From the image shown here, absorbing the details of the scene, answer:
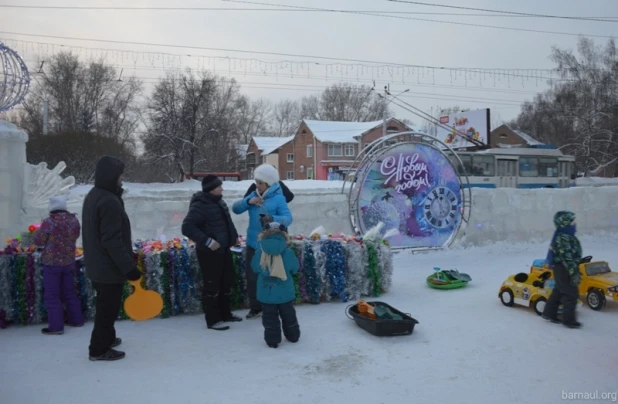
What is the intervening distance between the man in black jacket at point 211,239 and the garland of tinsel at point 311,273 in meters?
1.17

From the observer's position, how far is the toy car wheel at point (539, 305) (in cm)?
586

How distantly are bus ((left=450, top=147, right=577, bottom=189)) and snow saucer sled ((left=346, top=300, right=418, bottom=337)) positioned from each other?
21509mm

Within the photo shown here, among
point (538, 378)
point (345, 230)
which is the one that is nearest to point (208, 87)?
point (345, 230)

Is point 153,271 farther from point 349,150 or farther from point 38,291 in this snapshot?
point 349,150

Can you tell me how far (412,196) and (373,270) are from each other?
3.08 metres

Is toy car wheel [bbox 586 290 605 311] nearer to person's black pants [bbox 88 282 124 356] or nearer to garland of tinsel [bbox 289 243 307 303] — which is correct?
garland of tinsel [bbox 289 243 307 303]

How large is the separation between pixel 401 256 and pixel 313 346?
488 cm

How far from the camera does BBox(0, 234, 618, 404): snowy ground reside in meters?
3.79

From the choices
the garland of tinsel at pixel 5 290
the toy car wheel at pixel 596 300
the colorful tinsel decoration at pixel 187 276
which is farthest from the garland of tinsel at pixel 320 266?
the garland of tinsel at pixel 5 290

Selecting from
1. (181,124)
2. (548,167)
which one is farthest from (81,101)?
(548,167)

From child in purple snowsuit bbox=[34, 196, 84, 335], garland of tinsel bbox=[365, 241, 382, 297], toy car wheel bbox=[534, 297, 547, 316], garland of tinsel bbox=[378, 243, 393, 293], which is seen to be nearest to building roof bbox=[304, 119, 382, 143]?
garland of tinsel bbox=[378, 243, 393, 293]

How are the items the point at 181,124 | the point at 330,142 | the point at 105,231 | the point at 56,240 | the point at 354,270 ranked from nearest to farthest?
the point at 105,231
the point at 56,240
the point at 354,270
the point at 181,124
the point at 330,142

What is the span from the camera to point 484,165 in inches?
1077

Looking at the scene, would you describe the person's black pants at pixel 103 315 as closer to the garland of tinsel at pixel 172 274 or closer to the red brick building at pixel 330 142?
the garland of tinsel at pixel 172 274
